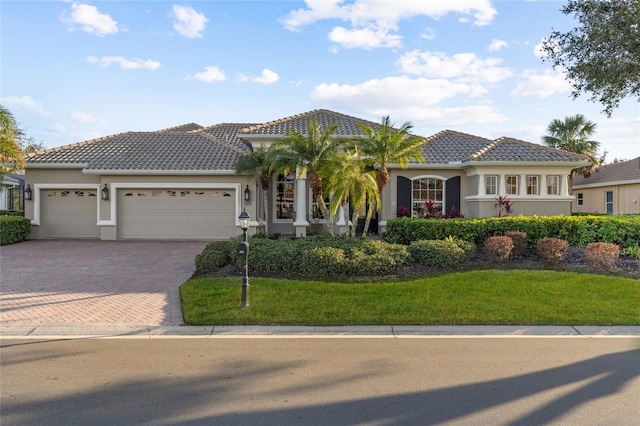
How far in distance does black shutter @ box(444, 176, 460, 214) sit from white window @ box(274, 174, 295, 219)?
6.87 meters

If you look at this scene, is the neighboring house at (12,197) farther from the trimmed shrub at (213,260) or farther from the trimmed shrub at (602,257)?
the trimmed shrub at (602,257)

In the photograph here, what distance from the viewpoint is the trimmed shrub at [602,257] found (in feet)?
34.0

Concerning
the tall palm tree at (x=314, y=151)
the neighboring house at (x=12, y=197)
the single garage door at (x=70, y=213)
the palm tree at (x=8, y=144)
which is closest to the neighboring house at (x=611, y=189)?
the tall palm tree at (x=314, y=151)

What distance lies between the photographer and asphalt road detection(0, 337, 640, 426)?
4.28 m

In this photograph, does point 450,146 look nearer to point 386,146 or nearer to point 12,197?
point 386,146

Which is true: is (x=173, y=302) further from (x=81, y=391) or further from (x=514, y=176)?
(x=514, y=176)

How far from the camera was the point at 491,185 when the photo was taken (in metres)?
18.5

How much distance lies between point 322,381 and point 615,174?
30.8 m

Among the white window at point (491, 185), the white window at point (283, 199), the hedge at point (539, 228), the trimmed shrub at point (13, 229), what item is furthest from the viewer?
the white window at point (283, 199)

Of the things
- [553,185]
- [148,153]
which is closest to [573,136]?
[553,185]

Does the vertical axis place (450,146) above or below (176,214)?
above

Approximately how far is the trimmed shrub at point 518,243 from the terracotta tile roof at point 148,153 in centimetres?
1155

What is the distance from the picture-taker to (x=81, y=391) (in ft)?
15.8

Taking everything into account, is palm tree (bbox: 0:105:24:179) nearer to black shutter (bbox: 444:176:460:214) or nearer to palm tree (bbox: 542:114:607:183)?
black shutter (bbox: 444:176:460:214)
